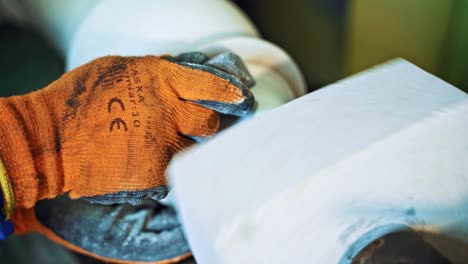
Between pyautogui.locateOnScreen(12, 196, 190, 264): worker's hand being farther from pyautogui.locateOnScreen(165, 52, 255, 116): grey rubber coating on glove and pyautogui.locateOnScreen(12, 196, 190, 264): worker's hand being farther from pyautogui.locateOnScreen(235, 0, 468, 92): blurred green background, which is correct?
pyautogui.locateOnScreen(235, 0, 468, 92): blurred green background

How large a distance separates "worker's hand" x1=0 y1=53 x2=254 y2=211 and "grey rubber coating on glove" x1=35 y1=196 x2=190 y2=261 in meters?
0.14

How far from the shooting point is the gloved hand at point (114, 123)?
1.88 feet

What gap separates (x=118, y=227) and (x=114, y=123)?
22cm

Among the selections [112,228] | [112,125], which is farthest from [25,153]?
[112,228]

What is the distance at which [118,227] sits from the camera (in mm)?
742

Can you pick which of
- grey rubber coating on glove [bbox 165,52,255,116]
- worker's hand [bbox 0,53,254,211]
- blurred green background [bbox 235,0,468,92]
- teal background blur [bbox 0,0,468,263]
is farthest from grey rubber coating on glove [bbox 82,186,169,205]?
blurred green background [bbox 235,0,468,92]

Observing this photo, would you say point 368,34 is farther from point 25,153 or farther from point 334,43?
point 25,153

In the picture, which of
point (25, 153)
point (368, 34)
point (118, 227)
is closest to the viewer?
point (25, 153)

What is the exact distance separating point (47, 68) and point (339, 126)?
2.65 ft

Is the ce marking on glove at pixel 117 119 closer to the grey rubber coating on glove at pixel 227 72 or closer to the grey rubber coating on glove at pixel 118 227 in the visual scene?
the grey rubber coating on glove at pixel 227 72

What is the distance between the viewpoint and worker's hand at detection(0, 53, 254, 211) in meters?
0.57

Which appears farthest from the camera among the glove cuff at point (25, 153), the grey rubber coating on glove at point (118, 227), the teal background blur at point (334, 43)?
the teal background blur at point (334, 43)

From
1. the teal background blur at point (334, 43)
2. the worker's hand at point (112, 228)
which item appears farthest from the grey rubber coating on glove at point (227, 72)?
the teal background blur at point (334, 43)

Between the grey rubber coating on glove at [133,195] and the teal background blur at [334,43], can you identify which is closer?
the grey rubber coating on glove at [133,195]
